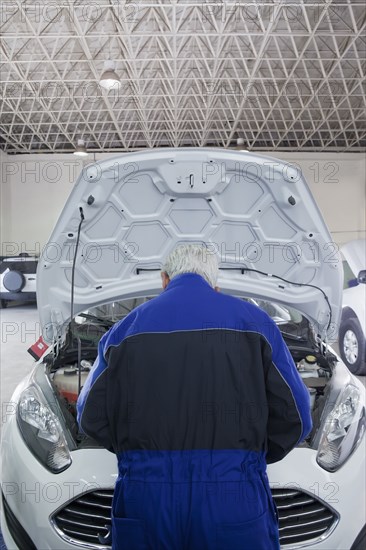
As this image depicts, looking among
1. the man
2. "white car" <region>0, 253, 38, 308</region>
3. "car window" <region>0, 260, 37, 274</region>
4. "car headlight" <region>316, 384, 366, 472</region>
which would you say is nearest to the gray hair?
the man

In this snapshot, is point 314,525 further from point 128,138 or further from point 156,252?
point 128,138

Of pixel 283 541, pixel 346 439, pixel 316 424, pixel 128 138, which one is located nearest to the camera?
pixel 283 541

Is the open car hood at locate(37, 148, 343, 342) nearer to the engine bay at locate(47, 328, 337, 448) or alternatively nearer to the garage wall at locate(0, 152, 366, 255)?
the engine bay at locate(47, 328, 337, 448)

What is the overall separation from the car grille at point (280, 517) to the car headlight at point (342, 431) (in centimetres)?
16

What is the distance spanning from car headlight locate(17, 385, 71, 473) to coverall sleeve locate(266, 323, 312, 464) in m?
0.85

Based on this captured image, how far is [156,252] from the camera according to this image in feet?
7.34

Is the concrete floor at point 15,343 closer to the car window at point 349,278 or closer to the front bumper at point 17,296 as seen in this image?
the front bumper at point 17,296

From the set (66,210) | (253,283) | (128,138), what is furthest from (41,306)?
(128,138)

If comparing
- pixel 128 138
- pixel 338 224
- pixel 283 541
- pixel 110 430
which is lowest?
pixel 283 541

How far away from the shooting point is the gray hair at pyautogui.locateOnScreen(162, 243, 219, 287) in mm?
1233

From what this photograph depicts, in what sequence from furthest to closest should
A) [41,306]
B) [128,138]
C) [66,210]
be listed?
[128,138] → [41,306] → [66,210]

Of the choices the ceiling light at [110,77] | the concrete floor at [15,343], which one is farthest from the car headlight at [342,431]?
the ceiling light at [110,77]

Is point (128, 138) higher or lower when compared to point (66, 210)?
higher

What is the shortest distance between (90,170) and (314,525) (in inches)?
66.1
